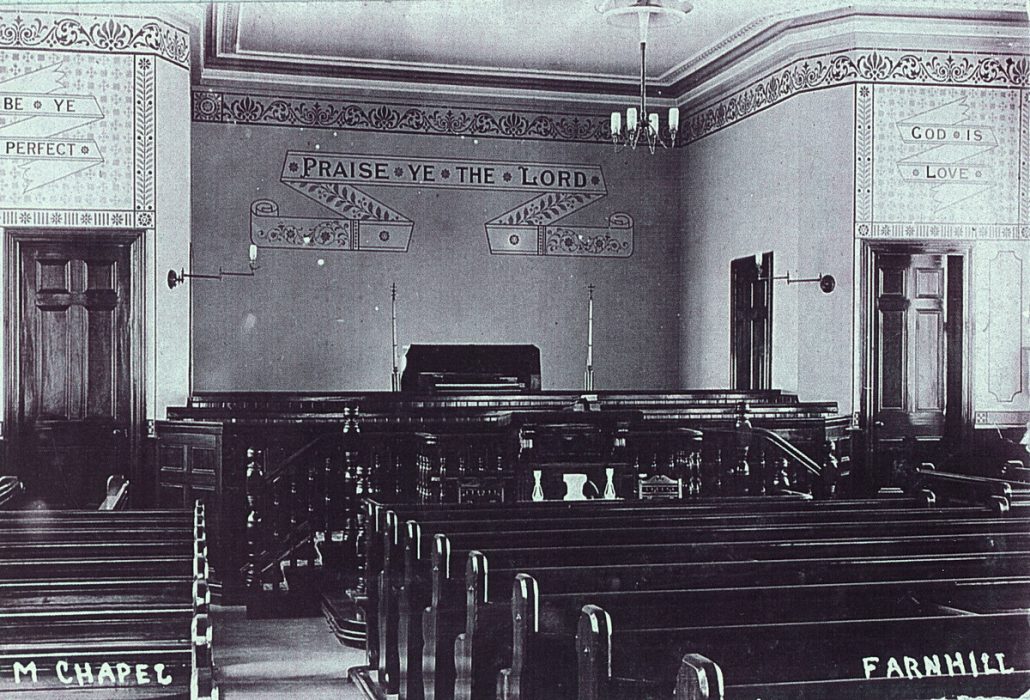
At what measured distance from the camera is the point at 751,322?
964cm

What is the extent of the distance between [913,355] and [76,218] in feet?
20.0

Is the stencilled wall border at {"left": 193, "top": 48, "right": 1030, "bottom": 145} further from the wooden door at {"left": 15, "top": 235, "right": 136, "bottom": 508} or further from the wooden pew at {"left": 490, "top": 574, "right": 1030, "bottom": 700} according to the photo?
the wooden pew at {"left": 490, "top": 574, "right": 1030, "bottom": 700}

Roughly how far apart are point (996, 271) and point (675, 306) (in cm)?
368

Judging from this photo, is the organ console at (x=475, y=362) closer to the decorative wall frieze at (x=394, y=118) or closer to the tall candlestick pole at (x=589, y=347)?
the tall candlestick pole at (x=589, y=347)

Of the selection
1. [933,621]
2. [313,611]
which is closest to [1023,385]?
[313,611]

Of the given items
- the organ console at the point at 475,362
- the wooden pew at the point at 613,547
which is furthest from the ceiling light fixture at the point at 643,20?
the wooden pew at the point at 613,547

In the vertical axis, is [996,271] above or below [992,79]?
below

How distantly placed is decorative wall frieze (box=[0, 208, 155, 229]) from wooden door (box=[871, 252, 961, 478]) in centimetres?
532

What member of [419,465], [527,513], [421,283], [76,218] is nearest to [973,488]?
[527,513]

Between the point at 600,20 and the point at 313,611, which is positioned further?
the point at 600,20

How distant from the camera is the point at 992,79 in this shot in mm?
8047

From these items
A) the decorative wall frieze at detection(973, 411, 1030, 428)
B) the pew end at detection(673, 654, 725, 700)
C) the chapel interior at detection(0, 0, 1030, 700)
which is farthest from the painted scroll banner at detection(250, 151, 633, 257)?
the pew end at detection(673, 654, 725, 700)

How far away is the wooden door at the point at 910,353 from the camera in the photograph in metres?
8.18

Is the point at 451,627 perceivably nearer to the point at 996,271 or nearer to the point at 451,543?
the point at 451,543
